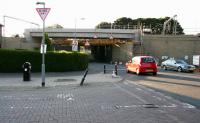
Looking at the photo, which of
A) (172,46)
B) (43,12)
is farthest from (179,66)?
(172,46)

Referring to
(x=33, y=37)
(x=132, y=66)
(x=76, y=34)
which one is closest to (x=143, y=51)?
(x=76, y=34)

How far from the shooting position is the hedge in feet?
97.0

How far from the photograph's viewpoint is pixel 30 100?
13977 millimetres

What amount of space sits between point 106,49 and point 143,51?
60.0 feet

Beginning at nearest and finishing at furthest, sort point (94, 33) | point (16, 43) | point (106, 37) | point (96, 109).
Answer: point (96, 109) < point (94, 33) < point (106, 37) < point (16, 43)

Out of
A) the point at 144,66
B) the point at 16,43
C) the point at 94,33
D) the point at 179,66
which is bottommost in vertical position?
the point at 179,66

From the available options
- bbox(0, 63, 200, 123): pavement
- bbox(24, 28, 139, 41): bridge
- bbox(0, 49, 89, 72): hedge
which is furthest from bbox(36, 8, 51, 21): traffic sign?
bbox(24, 28, 139, 41): bridge

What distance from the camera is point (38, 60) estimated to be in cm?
3048

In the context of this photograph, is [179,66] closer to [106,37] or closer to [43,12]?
[43,12]

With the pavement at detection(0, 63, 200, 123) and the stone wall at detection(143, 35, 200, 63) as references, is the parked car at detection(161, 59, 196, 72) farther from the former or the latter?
the pavement at detection(0, 63, 200, 123)

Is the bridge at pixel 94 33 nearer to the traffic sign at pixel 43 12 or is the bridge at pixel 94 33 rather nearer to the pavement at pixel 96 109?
the traffic sign at pixel 43 12

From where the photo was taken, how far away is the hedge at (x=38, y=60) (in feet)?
97.0

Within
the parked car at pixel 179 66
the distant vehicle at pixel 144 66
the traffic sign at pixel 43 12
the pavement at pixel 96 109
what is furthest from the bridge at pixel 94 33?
the pavement at pixel 96 109

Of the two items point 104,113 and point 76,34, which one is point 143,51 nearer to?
point 76,34
